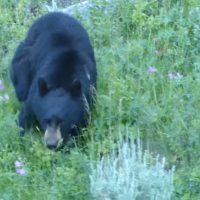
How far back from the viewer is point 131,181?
5074mm

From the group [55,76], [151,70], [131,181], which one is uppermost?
[55,76]

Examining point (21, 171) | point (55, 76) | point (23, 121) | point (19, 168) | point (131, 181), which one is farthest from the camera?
point (23, 121)

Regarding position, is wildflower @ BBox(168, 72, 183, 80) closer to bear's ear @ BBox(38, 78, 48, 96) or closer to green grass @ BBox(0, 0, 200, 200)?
green grass @ BBox(0, 0, 200, 200)

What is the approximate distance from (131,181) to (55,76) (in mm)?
1645

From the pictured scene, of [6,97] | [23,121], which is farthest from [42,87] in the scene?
[6,97]

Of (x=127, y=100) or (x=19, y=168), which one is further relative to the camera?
(x=127, y=100)

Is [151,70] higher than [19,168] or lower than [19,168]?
higher

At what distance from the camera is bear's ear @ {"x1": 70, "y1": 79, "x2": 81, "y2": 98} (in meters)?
6.23

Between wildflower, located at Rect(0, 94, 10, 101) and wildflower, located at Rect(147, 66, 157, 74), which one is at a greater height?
wildflower, located at Rect(147, 66, 157, 74)

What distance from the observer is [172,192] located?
17.4 feet

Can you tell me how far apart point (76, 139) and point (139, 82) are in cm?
87

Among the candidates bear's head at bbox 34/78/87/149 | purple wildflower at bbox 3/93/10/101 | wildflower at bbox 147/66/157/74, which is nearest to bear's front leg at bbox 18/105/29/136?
bear's head at bbox 34/78/87/149

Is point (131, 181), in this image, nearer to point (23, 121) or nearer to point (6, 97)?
point (23, 121)

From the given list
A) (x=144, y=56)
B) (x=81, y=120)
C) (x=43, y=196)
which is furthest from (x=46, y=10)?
(x=43, y=196)
